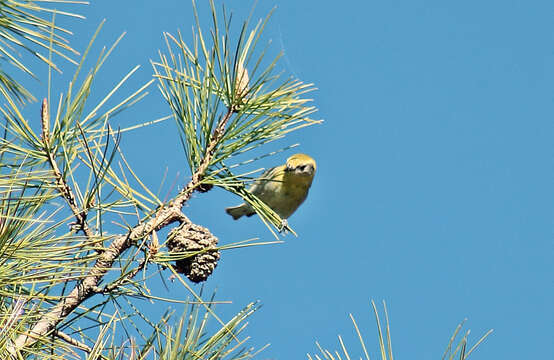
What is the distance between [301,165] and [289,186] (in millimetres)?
287

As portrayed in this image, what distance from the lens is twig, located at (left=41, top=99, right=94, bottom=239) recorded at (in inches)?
83.3

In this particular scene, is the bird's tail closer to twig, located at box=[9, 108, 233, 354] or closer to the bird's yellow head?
the bird's yellow head

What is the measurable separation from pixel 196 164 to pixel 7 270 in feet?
2.31

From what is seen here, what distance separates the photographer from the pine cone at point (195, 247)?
218 cm

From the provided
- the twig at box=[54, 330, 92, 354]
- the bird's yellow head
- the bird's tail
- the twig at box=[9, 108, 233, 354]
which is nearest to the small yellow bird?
the bird's yellow head

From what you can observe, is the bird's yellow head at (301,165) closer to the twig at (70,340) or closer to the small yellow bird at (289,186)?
the small yellow bird at (289,186)

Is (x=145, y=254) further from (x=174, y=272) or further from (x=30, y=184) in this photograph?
(x=30, y=184)

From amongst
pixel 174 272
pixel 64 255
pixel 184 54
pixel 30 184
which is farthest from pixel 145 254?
pixel 184 54

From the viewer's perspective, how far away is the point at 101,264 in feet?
6.81

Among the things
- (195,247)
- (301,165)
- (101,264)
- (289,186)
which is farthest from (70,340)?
(289,186)

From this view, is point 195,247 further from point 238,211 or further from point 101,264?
point 238,211

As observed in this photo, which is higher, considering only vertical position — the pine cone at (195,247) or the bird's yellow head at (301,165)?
the bird's yellow head at (301,165)

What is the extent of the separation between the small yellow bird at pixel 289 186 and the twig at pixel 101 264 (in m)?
3.16

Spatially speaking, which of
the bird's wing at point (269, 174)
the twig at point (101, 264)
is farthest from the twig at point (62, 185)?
the bird's wing at point (269, 174)
